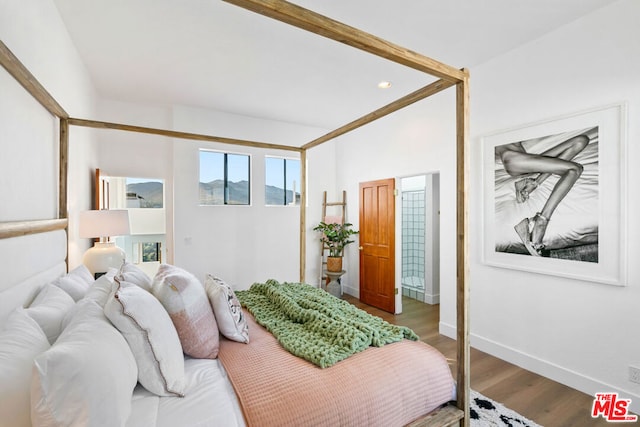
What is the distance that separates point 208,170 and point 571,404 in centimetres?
458

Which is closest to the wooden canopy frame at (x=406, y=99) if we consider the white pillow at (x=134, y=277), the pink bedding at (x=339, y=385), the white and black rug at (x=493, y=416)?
the pink bedding at (x=339, y=385)

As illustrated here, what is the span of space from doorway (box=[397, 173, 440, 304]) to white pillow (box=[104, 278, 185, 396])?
3.45 meters

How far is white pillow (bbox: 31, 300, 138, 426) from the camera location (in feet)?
2.59

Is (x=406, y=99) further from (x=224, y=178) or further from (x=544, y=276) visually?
(x=224, y=178)

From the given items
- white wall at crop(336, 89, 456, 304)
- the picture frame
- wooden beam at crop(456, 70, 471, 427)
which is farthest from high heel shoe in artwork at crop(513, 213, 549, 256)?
wooden beam at crop(456, 70, 471, 427)

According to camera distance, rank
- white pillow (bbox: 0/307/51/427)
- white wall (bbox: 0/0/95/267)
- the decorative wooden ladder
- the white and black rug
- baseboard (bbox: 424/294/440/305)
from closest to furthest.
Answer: white pillow (bbox: 0/307/51/427)
white wall (bbox: 0/0/95/267)
the white and black rug
baseboard (bbox: 424/294/440/305)
the decorative wooden ladder

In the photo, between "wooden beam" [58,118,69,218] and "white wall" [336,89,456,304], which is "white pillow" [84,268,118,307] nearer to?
"wooden beam" [58,118,69,218]

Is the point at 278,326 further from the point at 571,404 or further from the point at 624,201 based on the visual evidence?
the point at 624,201

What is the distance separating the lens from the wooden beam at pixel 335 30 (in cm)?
108

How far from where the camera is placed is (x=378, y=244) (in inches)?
174

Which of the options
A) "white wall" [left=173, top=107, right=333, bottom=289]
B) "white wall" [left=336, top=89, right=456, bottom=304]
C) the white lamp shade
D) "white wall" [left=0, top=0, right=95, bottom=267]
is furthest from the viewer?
"white wall" [left=173, top=107, right=333, bottom=289]

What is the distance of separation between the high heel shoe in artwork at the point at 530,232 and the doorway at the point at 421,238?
172 cm

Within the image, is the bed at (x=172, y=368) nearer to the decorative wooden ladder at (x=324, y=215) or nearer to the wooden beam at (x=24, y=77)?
the wooden beam at (x=24, y=77)

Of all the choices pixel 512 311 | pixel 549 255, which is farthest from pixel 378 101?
pixel 512 311
